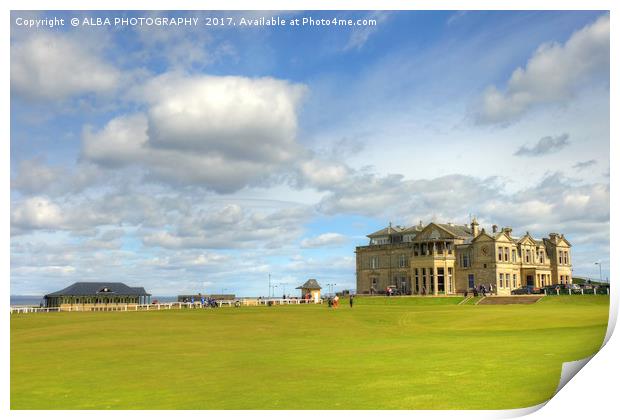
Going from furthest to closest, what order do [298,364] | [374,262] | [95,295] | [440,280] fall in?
[374,262], [95,295], [440,280], [298,364]

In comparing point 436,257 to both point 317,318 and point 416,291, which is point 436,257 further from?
point 317,318

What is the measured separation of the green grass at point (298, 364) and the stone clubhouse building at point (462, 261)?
51.0 m

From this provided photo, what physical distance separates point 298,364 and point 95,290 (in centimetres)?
7988

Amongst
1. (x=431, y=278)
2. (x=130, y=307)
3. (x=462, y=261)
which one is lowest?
(x=130, y=307)

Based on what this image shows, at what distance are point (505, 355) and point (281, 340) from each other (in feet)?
38.5

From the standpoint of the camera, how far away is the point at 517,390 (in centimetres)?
1956

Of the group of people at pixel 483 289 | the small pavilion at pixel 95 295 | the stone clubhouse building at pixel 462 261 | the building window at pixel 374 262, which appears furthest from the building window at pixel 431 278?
the small pavilion at pixel 95 295

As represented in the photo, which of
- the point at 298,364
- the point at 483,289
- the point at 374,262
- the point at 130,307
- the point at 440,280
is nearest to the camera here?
the point at 298,364

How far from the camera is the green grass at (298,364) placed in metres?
19.0

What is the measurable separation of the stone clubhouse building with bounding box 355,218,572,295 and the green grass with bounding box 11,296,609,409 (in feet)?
167

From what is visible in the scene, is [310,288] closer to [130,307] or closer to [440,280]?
[440,280]

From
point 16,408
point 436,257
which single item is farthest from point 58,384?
point 436,257

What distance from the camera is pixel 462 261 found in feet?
303

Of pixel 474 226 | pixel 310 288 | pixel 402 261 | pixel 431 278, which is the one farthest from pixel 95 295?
pixel 474 226
